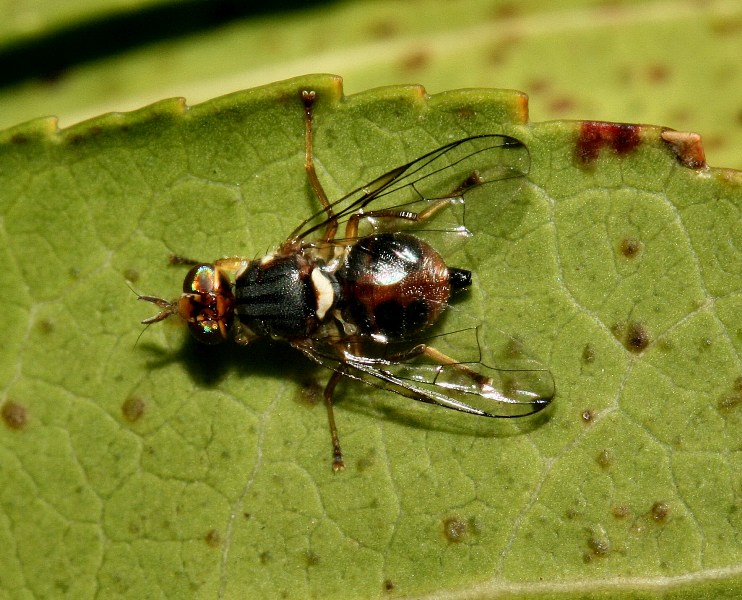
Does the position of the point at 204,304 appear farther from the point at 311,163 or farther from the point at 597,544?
the point at 597,544

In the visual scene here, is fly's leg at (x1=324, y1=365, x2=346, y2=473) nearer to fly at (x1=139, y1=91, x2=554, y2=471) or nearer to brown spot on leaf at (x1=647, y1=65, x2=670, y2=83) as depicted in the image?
fly at (x1=139, y1=91, x2=554, y2=471)

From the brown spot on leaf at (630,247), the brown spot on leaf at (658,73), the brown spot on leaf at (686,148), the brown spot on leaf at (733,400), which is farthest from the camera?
the brown spot on leaf at (658,73)

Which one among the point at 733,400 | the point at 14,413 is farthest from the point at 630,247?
the point at 14,413

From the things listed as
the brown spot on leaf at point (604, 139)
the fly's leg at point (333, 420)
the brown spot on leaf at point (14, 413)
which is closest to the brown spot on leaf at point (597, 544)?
the fly's leg at point (333, 420)

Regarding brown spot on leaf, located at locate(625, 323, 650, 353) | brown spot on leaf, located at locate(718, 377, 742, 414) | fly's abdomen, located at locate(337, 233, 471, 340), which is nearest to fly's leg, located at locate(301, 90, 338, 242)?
fly's abdomen, located at locate(337, 233, 471, 340)

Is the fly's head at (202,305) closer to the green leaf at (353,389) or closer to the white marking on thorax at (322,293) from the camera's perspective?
the green leaf at (353,389)
